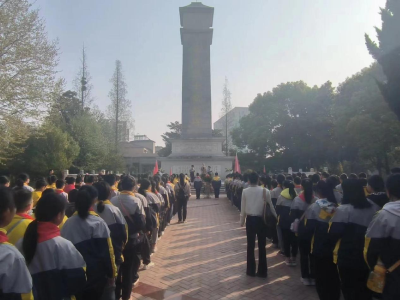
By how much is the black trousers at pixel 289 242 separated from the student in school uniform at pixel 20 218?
4.76 meters

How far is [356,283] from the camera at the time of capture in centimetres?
338

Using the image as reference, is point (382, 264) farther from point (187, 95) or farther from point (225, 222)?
point (187, 95)

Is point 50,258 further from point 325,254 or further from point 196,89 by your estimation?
point 196,89

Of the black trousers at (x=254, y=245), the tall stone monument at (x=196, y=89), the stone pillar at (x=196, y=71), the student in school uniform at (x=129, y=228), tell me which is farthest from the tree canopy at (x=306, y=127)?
the student in school uniform at (x=129, y=228)

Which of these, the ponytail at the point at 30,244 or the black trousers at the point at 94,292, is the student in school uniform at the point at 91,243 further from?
the ponytail at the point at 30,244

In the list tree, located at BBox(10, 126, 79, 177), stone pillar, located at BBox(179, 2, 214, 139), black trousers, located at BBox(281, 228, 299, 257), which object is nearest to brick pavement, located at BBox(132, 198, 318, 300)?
black trousers, located at BBox(281, 228, 299, 257)

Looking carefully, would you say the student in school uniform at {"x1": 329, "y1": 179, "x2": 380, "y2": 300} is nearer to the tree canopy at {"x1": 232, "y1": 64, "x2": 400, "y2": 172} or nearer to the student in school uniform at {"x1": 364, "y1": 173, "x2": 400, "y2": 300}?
the student in school uniform at {"x1": 364, "y1": 173, "x2": 400, "y2": 300}

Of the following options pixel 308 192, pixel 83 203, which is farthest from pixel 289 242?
pixel 83 203

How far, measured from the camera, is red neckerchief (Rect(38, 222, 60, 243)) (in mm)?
2465

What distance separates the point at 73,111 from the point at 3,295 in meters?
33.6

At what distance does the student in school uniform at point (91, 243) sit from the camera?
3.14 metres

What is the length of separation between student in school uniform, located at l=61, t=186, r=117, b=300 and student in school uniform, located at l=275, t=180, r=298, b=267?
12.8ft

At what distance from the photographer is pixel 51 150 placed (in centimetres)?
2317

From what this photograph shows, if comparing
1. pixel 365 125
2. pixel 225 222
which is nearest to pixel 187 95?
pixel 365 125
